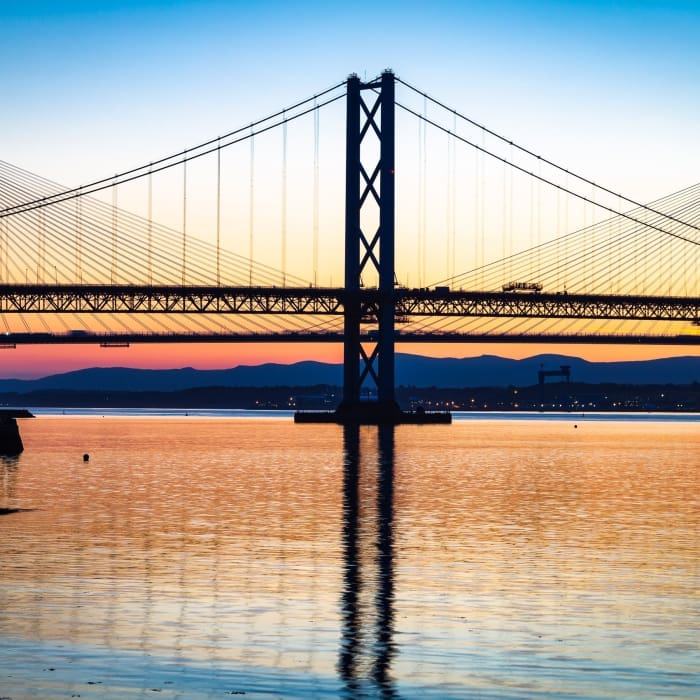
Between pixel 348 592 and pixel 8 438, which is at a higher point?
pixel 8 438

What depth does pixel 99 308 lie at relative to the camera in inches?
3866

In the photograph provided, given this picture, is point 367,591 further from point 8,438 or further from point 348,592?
point 8,438

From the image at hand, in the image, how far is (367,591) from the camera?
17.2 metres

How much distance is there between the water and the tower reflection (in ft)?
0.15

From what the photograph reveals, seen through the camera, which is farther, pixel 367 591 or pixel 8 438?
pixel 8 438

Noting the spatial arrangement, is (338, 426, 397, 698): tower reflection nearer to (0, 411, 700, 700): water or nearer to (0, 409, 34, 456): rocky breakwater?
(0, 411, 700, 700): water

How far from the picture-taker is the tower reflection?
1216 centimetres

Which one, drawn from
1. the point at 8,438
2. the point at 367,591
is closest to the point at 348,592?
the point at 367,591

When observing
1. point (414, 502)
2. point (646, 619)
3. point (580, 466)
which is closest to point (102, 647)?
point (646, 619)

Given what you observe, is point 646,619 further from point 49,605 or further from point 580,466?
point 580,466

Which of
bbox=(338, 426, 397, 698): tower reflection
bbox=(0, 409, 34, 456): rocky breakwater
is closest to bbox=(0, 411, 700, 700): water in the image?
bbox=(338, 426, 397, 698): tower reflection

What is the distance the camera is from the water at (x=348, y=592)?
12109 mm

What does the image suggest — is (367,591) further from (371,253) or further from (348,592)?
(371,253)

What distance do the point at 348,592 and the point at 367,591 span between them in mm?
252
